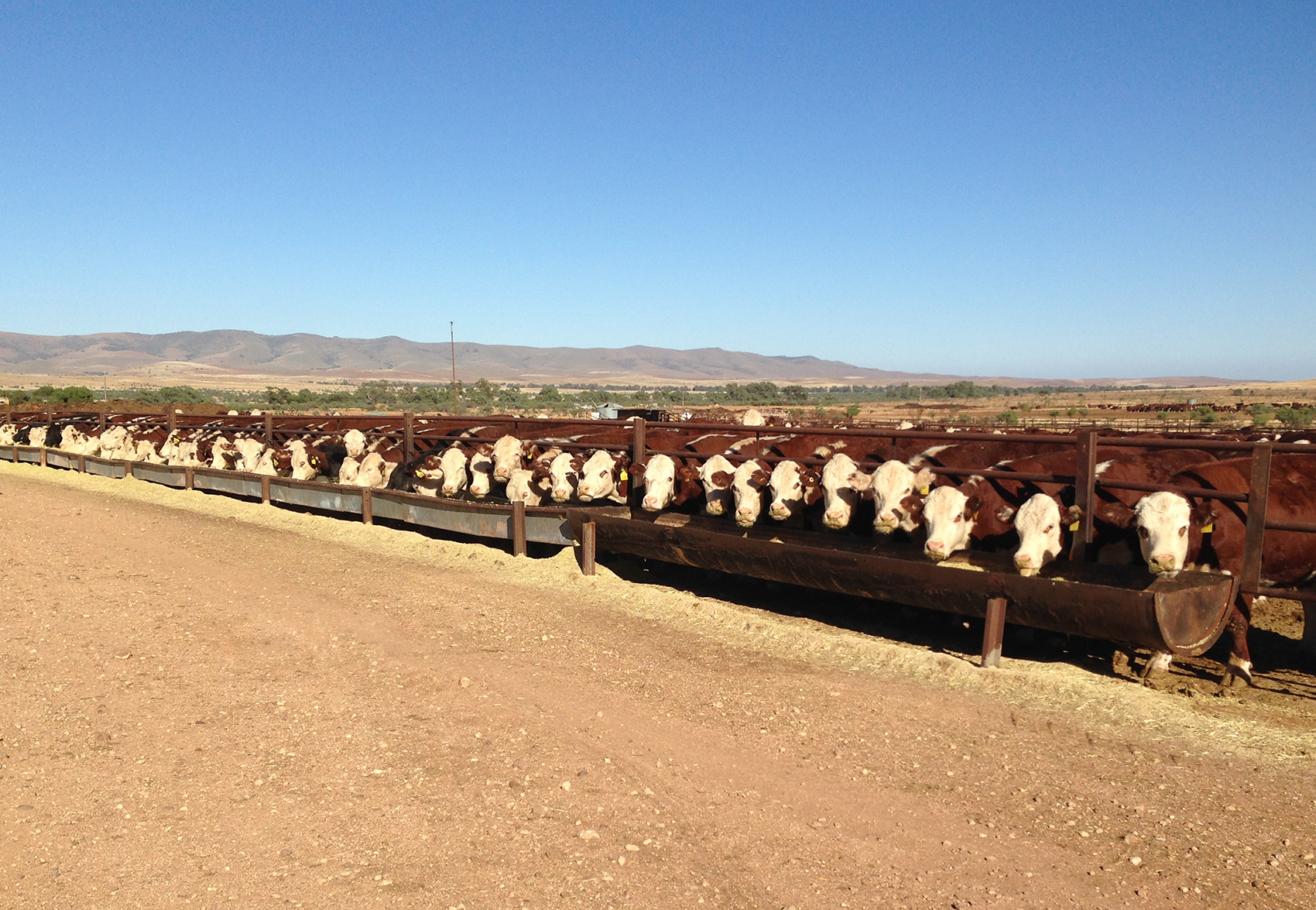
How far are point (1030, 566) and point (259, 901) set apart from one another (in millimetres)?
6004

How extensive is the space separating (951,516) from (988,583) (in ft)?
4.95

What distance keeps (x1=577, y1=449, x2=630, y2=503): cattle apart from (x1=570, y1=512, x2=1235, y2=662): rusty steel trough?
8.15 feet

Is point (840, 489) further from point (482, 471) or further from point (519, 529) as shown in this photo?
point (482, 471)

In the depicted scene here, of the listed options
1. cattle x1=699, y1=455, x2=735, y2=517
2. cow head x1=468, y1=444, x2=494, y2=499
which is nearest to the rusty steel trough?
cattle x1=699, y1=455, x2=735, y2=517

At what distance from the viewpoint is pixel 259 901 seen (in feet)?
11.5

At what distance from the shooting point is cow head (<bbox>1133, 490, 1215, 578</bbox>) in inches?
271

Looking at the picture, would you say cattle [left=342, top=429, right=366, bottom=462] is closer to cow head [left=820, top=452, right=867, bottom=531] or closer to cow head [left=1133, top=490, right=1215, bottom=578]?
cow head [left=820, top=452, right=867, bottom=531]

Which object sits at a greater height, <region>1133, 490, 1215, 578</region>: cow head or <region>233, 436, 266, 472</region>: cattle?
<region>1133, 490, 1215, 578</region>: cow head

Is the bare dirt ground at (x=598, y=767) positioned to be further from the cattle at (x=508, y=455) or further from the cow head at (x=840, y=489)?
the cattle at (x=508, y=455)

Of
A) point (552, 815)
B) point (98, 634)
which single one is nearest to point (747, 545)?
point (552, 815)

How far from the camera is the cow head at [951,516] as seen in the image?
8.06m

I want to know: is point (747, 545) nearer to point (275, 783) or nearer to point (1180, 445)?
point (1180, 445)

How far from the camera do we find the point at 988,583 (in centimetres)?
669

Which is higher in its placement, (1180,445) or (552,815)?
(1180,445)
